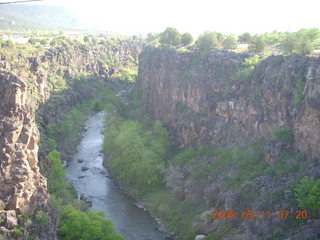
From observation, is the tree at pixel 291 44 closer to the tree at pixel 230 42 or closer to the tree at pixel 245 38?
the tree at pixel 230 42

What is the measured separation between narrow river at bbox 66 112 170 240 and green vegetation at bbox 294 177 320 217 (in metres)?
15.3

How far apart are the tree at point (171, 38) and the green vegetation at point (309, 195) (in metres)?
51.2

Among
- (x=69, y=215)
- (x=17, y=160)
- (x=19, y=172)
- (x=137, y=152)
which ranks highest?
(x=17, y=160)

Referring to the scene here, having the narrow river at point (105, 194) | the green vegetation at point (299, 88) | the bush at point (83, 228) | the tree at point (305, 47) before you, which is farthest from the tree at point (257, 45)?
the bush at point (83, 228)

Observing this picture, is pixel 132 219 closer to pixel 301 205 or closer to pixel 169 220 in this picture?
pixel 169 220

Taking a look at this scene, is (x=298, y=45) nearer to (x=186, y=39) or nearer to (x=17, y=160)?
(x=186, y=39)

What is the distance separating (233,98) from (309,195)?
22.2 metres

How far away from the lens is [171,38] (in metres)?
82.4

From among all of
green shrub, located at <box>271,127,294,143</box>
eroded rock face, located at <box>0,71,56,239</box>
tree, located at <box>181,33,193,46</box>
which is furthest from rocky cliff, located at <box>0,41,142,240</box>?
tree, located at <box>181,33,193,46</box>

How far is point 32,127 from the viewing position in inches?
1395

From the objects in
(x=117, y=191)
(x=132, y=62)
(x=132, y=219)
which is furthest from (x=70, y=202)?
(x=132, y=62)

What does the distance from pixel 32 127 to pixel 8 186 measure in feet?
18.8
